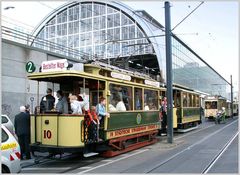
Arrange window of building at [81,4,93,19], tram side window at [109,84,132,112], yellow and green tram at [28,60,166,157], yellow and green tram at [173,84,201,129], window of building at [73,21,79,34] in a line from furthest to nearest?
window of building at [73,21,79,34] < window of building at [81,4,93,19] < yellow and green tram at [173,84,201,129] < tram side window at [109,84,132,112] < yellow and green tram at [28,60,166,157]

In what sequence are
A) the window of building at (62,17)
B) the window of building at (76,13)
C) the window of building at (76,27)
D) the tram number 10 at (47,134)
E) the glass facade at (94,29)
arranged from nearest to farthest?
the tram number 10 at (47,134) → the glass facade at (94,29) → the window of building at (76,27) → the window of building at (76,13) → the window of building at (62,17)

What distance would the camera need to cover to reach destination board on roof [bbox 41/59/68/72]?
11.7 meters

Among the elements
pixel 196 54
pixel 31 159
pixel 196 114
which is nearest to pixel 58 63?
pixel 31 159

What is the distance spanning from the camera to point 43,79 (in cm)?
1259

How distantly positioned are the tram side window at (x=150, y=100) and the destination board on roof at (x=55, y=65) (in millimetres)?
5526

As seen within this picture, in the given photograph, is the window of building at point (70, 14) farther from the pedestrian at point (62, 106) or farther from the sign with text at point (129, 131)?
the pedestrian at point (62, 106)

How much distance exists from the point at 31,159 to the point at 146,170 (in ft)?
15.3

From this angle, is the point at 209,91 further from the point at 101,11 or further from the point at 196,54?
the point at 101,11

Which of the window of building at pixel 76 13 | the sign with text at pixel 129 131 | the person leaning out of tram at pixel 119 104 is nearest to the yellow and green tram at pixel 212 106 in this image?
the sign with text at pixel 129 131

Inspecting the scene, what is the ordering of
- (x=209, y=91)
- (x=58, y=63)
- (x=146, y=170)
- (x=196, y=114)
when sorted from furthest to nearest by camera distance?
(x=209, y=91)
(x=196, y=114)
(x=58, y=63)
(x=146, y=170)

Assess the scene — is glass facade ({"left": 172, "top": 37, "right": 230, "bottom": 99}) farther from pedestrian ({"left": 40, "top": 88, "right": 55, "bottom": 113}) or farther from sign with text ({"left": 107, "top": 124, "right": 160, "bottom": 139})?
pedestrian ({"left": 40, "top": 88, "right": 55, "bottom": 113})

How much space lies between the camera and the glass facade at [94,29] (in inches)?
2424

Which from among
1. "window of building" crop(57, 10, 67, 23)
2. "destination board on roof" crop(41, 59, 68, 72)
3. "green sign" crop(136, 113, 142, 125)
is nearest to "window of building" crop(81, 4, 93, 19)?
"window of building" crop(57, 10, 67, 23)

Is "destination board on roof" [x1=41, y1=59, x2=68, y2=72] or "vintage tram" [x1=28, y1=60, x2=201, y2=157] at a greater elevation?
"destination board on roof" [x1=41, y1=59, x2=68, y2=72]
